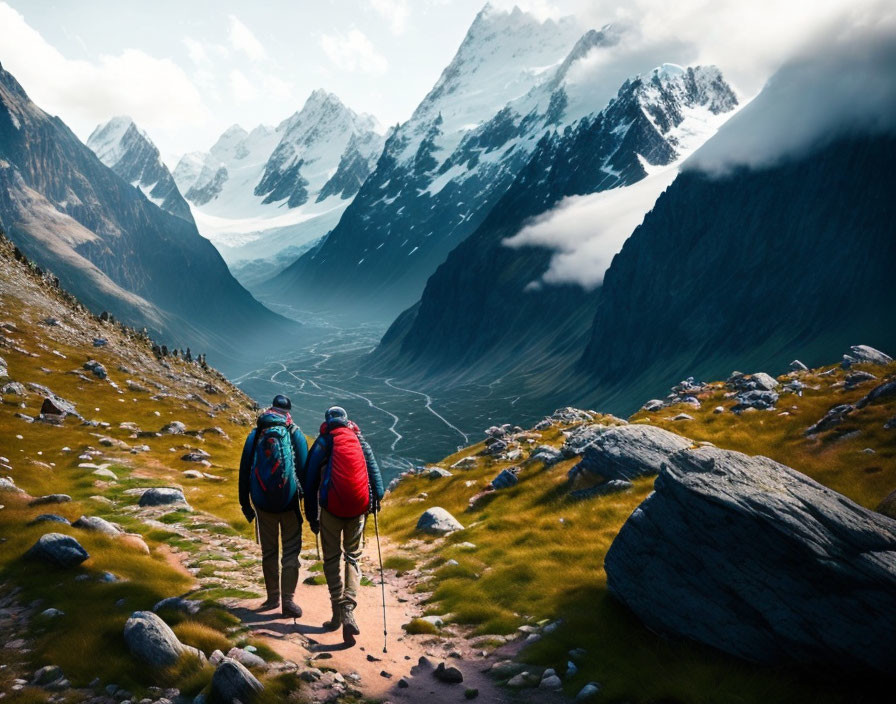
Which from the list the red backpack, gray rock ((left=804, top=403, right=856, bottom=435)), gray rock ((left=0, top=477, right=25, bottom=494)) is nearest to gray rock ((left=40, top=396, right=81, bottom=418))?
gray rock ((left=0, top=477, right=25, bottom=494))

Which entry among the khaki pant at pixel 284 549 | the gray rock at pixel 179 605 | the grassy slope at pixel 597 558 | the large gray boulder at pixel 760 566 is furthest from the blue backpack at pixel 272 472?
the large gray boulder at pixel 760 566

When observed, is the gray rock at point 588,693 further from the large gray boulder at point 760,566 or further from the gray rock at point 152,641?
the gray rock at point 152,641

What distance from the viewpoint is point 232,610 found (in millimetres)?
12719

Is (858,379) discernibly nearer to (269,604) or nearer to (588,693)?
(588,693)

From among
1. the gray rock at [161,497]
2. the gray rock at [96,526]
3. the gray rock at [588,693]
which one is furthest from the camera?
the gray rock at [161,497]

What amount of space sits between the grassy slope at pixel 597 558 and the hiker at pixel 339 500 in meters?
3.14

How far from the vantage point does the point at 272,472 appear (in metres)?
12.8

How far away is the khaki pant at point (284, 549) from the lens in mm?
13086

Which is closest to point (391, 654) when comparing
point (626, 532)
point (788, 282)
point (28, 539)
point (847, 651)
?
point (626, 532)

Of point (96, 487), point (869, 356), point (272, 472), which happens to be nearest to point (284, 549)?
point (272, 472)

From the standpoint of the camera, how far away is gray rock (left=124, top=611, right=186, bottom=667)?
10.1m

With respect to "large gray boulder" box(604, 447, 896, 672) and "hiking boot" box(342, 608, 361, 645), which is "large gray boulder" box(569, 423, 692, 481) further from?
"hiking boot" box(342, 608, 361, 645)

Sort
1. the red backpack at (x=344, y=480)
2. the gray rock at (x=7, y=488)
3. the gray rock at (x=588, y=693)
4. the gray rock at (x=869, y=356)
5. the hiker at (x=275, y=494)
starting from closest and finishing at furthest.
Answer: the gray rock at (x=588, y=693), the red backpack at (x=344, y=480), the hiker at (x=275, y=494), the gray rock at (x=7, y=488), the gray rock at (x=869, y=356)

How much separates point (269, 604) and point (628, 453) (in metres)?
13.6
